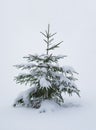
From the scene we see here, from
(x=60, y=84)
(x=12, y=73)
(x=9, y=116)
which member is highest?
(x=60, y=84)

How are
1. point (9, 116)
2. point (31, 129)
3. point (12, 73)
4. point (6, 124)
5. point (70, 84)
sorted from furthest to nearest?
point (12, 73) < point (70, 84) < point (9, 116) < point (6, 124) < point (31, 129)

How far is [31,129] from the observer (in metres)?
9.17

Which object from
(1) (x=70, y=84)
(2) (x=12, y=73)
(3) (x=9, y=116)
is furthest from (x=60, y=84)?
(2) (x=12, y=73)

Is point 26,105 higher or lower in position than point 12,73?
higher

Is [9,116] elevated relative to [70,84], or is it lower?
lower

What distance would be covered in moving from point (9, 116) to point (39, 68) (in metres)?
2.64

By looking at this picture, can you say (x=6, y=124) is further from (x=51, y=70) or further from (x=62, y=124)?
(x=51, y=70)

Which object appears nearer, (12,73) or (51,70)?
(51,70)

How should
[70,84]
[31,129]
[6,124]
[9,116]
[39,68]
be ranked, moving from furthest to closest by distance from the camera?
[39,68] < [70,84] < [9,116] < [6,124] < [31,129]

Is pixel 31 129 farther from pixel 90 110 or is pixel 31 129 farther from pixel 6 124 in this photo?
pixel 90 110

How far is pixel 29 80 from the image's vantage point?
12734 mm

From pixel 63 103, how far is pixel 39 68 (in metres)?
1.84

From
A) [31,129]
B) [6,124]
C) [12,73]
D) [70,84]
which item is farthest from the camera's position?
[12,73]

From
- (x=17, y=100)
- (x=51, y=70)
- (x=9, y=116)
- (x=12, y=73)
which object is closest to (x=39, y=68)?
(x=51, y=70)
